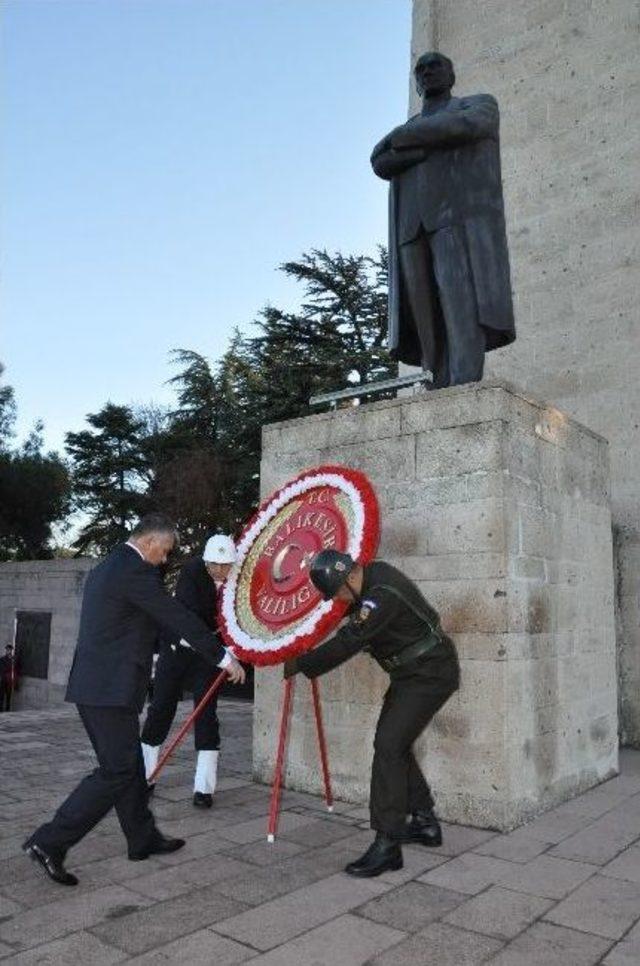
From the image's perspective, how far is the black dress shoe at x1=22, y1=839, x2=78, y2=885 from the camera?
3680 millimetres

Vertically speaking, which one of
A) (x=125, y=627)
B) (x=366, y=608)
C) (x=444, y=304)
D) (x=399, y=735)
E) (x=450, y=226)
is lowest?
(x=399, y=735)

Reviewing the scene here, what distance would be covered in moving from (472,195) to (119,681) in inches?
177

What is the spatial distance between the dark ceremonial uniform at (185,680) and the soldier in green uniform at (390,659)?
1558 millimetres

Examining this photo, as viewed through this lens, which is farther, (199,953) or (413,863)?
(413,863)

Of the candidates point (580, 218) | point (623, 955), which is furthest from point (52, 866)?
point (580, 218)

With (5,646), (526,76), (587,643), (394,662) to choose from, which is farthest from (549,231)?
(5,646)

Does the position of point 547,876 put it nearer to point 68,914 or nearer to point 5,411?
point 68,914

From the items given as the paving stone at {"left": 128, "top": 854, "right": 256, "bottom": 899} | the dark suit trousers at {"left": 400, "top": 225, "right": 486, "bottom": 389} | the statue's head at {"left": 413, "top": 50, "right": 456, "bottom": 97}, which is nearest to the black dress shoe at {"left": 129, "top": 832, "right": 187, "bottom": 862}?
the paving stone at {"left": 128, "top": 854, "right": 256, "bottom": 899}

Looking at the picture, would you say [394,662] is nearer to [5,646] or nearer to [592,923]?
[592,923]

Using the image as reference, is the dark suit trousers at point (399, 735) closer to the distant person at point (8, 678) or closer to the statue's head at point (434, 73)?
the statue's head at point (434, 73)

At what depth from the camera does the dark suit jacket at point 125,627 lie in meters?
3.94

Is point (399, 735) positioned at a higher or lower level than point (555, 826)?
higher

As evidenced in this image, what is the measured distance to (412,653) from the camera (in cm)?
411

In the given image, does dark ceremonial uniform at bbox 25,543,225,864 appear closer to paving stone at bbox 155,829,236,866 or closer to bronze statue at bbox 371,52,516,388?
paving stone at bbox 155,829,236,866
